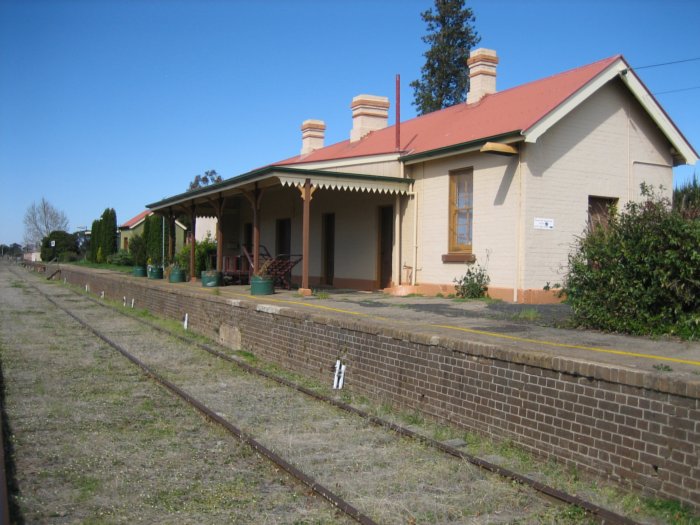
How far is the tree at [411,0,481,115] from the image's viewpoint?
40.3 meters

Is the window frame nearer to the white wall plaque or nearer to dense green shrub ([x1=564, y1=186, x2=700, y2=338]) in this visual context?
the white wall plaque

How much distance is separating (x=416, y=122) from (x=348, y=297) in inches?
302

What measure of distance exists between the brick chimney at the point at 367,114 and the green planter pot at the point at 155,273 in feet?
30.6

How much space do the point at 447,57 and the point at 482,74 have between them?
23960 mm

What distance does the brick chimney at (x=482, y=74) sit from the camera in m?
17.4

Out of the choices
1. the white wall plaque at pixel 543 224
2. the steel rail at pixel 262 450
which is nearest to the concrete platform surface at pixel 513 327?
the white wall plaque at pixel 543 224

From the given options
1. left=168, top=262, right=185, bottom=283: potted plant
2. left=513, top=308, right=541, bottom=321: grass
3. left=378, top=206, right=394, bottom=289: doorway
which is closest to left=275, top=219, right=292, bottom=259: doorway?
left=168, top=262, right=185, bottom=283: potted plant

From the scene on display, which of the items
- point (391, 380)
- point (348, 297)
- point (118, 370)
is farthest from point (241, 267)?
point (391, 380)

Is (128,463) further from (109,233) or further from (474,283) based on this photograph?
(109,233)

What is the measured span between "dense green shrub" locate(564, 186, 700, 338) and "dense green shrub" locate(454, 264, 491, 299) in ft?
14.9

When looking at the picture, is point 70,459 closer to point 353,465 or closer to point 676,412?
point 353,465

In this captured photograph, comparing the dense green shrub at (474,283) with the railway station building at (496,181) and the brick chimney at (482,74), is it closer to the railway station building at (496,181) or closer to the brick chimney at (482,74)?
the railway station building at (496,181)

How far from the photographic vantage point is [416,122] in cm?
1995

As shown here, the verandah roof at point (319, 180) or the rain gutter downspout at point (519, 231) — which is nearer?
the rain gutter downspout at point (519, 231)
